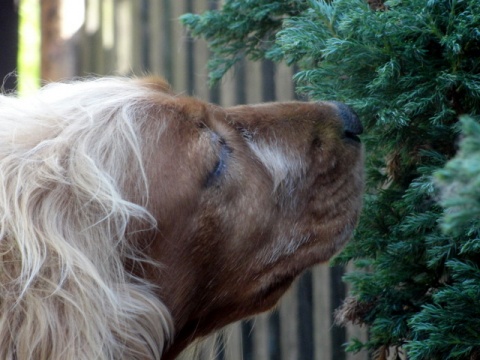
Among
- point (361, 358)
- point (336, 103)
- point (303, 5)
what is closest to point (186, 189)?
point (336, 103)

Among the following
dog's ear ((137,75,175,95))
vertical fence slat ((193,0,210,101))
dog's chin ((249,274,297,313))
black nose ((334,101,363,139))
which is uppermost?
vertical fence slat ((193,0,210,101))

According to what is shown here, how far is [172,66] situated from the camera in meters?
6.42

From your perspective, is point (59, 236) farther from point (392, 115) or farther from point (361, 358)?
point (361, 358)

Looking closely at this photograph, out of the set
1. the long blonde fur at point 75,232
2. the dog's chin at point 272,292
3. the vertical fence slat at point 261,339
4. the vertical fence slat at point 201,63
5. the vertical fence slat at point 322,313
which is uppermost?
the vertical fence slat at point 201,63

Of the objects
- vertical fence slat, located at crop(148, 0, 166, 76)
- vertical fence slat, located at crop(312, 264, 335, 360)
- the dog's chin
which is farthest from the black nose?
vertical fence slat, located at crop(148, 0, 166, 76)

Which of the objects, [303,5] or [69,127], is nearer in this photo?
[69,127]

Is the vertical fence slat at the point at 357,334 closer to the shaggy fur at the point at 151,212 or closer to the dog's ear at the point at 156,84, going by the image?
the shaggy fur at the point at 151,212

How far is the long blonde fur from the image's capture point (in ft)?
7.59

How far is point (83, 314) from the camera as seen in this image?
7.64 feet

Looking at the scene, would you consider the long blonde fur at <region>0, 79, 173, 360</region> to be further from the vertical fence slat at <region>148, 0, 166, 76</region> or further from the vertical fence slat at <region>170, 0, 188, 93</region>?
the vertical fence slat at <region>148, 0, 166, 76</region>

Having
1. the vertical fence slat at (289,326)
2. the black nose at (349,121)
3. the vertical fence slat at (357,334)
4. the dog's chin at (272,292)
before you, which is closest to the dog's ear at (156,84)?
the black nose at (349,121)

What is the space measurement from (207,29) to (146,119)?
1.08m

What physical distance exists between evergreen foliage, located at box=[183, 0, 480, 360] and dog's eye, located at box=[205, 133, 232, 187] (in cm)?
40

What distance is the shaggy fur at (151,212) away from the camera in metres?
2.36
